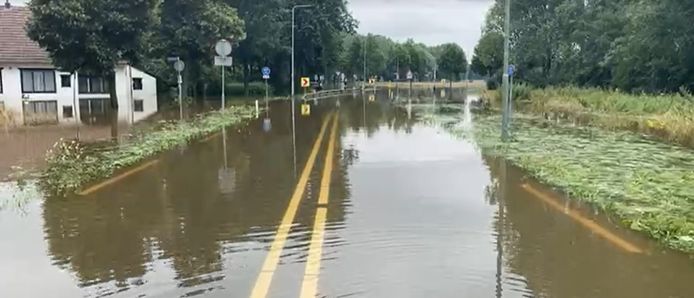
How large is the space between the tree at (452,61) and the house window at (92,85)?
9926cm

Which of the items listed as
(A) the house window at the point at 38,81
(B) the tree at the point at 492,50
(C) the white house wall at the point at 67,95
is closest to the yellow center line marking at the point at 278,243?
(C) the white house wall at the point at 67,95

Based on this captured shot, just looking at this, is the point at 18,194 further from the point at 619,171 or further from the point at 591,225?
the point at 619,171

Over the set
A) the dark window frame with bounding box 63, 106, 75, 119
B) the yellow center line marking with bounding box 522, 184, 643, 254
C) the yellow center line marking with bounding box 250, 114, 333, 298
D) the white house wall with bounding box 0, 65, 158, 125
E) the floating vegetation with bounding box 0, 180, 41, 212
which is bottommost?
the yellow center line marking with bounding box 522, 184, 643, 254

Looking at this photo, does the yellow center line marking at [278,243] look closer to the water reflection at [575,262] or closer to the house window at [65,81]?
the water reflection at [575,262]

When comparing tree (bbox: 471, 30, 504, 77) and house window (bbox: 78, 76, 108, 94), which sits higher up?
tree (bbox: 471, 30, 504, 77)

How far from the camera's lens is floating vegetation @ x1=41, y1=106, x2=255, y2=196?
11.7 m

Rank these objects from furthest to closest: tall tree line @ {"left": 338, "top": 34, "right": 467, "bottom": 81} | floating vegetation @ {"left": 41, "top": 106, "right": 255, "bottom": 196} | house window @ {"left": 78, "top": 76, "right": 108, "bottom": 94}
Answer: tall tree line @ {"left": 338, "top": 34, "right": 467, "bottom": 81} < house window @ {"left": 78, "top": 76, "right": 108, "bottom": 94} < floating vegetation @ {"left": 41, "top": 106, "right": 255, "bottom": 196}

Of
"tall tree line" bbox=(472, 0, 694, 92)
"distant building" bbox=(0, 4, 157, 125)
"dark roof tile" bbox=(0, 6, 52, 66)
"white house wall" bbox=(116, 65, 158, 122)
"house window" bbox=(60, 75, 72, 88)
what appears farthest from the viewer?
"house window" bbox=(60, 75, 72, 88)

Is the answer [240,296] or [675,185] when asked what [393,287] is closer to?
[240,296]

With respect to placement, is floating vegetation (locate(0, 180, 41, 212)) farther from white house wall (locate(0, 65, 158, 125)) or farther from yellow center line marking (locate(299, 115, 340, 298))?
white house wall (locate(0, 65, 158, 125))

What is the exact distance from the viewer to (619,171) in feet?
40.5

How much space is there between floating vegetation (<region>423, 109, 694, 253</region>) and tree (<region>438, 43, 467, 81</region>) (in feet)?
400

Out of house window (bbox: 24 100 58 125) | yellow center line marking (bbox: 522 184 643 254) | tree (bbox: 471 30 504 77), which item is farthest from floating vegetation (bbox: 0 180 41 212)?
tree (bbox: 471 30 504 77)

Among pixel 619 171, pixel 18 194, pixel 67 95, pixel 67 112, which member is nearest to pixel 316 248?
pixel 18 194
